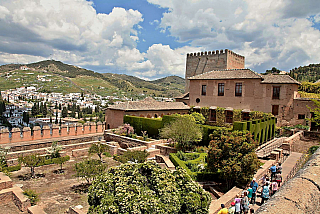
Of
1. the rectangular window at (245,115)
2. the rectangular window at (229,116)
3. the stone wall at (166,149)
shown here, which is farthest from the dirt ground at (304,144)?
the stone wall at (166,149)

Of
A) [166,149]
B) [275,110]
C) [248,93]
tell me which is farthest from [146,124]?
[275,110]

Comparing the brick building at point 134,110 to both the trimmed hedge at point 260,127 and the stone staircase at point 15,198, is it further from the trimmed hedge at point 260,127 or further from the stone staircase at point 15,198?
the stone staircase at point 15,198

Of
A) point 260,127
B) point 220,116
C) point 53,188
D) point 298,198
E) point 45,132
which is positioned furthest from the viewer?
point 220,116

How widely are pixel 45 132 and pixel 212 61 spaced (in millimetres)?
25496

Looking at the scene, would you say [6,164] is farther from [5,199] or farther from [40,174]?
[5,199]

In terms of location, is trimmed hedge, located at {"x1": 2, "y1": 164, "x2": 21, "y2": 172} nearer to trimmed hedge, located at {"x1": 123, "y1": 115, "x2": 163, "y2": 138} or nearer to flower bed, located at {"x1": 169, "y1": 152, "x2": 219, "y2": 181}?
flower bed, located at {"x1": 169, "y1": 152, "x2": 219, "y2": 181}

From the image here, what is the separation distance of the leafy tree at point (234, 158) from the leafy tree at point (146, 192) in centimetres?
543

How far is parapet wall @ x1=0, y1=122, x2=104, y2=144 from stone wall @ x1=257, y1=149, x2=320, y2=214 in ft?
64.5

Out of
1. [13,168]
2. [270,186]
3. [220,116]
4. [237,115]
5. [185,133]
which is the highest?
[237,115]

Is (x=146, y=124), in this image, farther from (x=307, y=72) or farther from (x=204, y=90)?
(x=307, y=72)

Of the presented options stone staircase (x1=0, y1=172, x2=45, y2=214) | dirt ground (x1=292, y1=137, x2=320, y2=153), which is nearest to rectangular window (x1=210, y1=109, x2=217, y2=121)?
dirt ground (x1=292, y1=137, x2=320, y2=153)

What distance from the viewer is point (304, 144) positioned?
1941 cm

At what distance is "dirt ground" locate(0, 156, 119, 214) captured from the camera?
9.11 m

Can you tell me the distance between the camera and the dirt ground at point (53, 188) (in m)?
9.11
